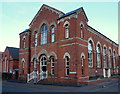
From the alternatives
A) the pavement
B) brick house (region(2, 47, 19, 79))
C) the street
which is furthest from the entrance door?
brick house (region(2, 47, 19, 79))

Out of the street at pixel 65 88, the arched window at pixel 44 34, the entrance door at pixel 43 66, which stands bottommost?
the street at pixel 65 88

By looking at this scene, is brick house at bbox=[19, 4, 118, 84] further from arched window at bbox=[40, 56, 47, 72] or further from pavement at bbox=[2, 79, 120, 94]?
pavement at bbox=[2, 79, 120, 94]

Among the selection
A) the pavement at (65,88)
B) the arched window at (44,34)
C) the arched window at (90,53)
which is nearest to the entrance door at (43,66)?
the arched window at (44,34)

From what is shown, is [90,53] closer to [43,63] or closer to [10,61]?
[43,63]

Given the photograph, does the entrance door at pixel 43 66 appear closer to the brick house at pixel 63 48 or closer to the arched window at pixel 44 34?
the brick house at pixel 63 48

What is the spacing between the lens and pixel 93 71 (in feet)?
76.3

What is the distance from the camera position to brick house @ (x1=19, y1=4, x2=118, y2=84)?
59.9 feet

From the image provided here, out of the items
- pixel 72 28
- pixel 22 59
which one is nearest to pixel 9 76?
pixel 22 59

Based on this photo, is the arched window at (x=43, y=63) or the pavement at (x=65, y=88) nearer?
the pavement at (x=65, y=88)

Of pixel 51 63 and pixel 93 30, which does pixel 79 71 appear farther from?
pixel 93 30

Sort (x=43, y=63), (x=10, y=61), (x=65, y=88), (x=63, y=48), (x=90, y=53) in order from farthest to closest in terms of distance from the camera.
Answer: (x=10, y=61) < (x=90, y=53) < (x=43, y=63) < (x=63, y=48) < (x=65, y=88)

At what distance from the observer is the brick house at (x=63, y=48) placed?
59.9 ft

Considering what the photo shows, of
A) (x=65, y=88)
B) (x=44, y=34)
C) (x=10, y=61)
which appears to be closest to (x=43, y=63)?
(x=44, y=34)

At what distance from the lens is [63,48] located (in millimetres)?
19281
